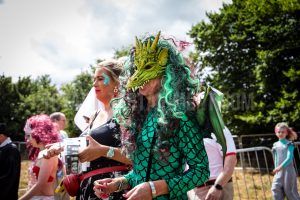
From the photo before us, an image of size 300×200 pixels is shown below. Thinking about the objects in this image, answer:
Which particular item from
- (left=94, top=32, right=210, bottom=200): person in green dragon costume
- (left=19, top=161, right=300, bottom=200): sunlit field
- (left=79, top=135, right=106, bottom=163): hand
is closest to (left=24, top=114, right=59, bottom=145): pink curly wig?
(left=79, top=135, right=106, bottom=163): hand

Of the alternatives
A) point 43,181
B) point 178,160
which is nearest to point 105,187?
point 178,160

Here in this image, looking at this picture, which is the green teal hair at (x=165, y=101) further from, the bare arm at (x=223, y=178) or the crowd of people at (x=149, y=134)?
the bare arm at (x=223, y=178)

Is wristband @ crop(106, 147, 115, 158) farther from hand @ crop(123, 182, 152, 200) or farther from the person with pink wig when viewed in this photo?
the person with pink wig

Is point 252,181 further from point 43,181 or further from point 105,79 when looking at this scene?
point 105,79

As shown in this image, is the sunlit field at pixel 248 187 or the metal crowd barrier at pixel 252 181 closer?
the metal crowd barrier at pixel 252 181

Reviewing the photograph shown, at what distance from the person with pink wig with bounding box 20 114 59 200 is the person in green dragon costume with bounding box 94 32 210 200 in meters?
2.11

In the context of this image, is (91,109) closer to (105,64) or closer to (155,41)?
(105,64)

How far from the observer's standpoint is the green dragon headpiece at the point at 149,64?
5.91 ft

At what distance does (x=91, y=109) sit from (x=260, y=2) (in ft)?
55.3

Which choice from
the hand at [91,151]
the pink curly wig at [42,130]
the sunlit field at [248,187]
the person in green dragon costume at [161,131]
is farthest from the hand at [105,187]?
the sunlit field at [248,187]

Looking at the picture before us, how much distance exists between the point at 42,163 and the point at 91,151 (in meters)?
1.79

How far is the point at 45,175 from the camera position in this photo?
12.0 ft

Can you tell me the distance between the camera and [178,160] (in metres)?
1.66

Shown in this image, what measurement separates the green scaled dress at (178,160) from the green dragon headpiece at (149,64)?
0.22 m
